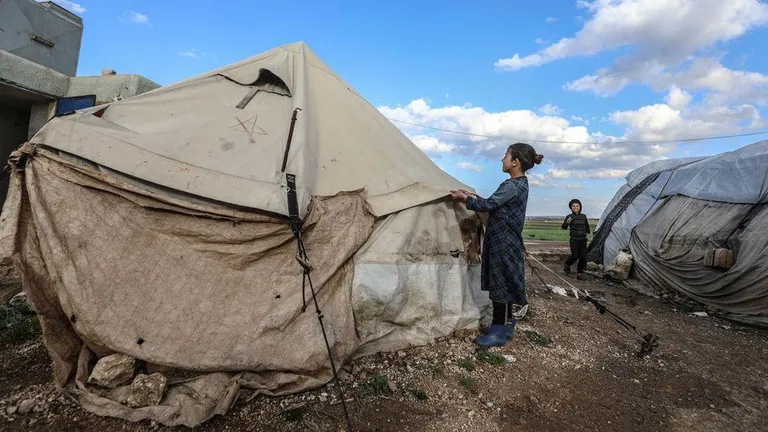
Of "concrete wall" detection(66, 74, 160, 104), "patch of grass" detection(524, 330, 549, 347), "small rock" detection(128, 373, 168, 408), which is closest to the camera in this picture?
"small rock" detection(128, 373, 168, 408)

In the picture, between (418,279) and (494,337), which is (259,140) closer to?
(418,279)

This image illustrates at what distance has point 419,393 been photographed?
113 inches

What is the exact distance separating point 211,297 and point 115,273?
2.19 ft

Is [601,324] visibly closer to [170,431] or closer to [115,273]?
[170,431]

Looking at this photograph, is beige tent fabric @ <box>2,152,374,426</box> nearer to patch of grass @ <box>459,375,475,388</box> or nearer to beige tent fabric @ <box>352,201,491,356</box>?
beige tent fabric @ <box>352,201,491,356</box>

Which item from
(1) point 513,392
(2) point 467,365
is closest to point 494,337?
(2) point 467,365

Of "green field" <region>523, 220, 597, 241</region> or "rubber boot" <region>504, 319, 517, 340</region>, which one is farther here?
Result: "green field" <region>523, 220, 597, 241</region>

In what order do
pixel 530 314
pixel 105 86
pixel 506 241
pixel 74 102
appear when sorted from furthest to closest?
pixel 105 86
pixel 74 102
pixel 530 314
pixel 506 241

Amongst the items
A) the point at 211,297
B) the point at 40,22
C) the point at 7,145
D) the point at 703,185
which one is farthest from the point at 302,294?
the point at 40,22

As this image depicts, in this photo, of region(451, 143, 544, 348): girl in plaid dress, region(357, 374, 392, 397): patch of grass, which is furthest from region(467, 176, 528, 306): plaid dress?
region(357, 374, 392, 397): patch of grass

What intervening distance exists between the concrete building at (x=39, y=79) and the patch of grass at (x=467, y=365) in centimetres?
539

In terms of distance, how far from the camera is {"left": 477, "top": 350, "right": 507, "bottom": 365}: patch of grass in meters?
3.45

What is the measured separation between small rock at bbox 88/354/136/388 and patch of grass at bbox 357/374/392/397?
1564 millimetres

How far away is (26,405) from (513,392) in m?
3.38
